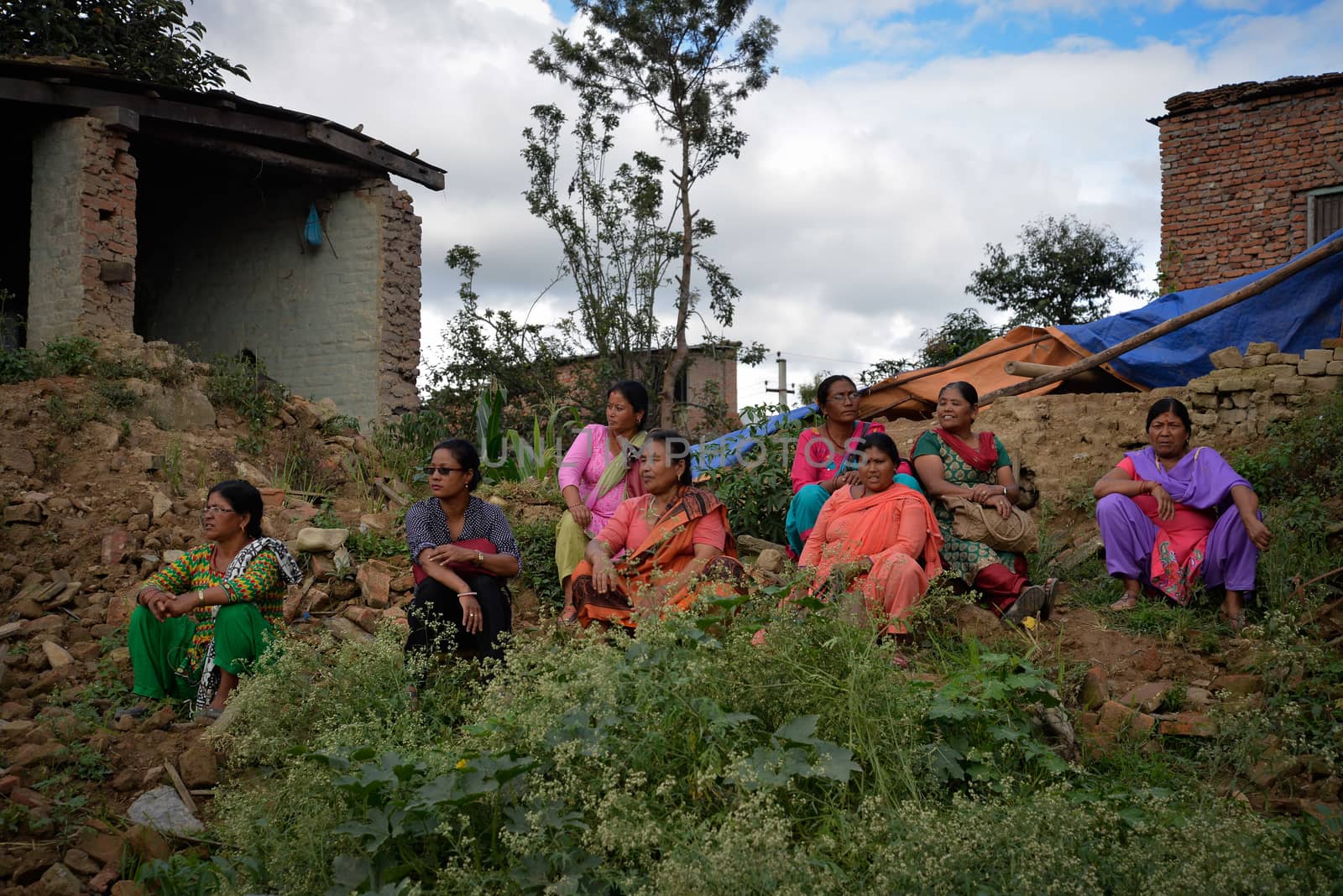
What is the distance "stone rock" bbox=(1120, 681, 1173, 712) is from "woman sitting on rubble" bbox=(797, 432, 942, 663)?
34.8 inches

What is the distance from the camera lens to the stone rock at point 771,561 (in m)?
5.61

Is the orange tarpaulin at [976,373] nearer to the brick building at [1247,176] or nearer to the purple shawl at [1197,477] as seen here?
the purple shawl at [1197,477]

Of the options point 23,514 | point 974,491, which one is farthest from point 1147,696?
point 23,514

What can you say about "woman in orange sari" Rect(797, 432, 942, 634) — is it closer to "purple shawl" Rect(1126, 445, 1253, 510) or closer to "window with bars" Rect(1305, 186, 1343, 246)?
"purple shawl" Rect(1126, 445, 1253, 510)

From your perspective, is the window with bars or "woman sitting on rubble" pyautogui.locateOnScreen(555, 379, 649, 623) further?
the window with bars

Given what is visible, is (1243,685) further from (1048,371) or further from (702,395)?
(702,395)

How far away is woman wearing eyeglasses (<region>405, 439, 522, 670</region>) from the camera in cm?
462

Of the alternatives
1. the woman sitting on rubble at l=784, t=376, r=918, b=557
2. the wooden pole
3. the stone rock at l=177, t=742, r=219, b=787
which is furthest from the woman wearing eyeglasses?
the wooden pole

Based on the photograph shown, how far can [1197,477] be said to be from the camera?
196 inches

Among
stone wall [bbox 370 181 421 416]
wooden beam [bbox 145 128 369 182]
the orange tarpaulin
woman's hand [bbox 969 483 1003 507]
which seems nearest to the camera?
woman's hand [bbox 969 483 1003 507]

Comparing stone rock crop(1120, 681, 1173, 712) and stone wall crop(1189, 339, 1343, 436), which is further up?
stone wall crop(1189, 339, 1343, 436)

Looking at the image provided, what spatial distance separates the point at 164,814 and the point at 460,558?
1513mm

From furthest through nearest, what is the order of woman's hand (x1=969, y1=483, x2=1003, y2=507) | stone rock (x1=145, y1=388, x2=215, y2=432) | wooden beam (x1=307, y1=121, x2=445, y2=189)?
wooden beam (x1=307, y1=121, x2=445, y2=189)
stone rock (x1=145, y1=388, x2=215, y2=432)
woman's hand (x1=969, y1=483, x2=1003, y2=507)

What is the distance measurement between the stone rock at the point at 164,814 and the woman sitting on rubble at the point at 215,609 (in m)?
0.60
